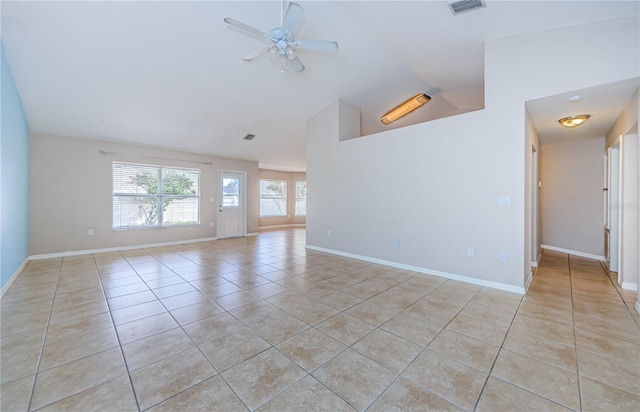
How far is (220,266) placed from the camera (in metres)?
4.31

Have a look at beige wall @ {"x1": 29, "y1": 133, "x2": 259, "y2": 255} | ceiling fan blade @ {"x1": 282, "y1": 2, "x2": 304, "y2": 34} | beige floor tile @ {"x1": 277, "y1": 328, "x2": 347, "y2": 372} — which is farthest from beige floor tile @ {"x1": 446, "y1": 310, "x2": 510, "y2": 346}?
beige wall @ {"x1": 29, "y1": 133, "x2": 259, "y2": 255}

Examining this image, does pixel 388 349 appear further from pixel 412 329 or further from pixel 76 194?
pixel 76 194

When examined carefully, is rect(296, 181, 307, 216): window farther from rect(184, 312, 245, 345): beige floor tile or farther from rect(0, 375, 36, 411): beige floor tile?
rect(0, 375, 36, 411): beige floor tile

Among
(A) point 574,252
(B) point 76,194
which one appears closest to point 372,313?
(A) point 574,252

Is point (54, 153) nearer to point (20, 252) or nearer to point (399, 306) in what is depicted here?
point (20, 252)

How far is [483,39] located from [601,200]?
4.08 meters

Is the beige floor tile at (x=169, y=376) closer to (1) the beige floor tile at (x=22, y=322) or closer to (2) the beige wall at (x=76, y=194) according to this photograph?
(1) the beige floor tile at (x=22, y=322)

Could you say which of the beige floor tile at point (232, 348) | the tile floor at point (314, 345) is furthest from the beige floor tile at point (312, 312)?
the beige floor tile at point (232, 348)

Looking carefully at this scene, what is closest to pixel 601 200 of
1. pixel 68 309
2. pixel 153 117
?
pixel 68 309

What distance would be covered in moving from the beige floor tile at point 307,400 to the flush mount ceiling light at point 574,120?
15.7 feet

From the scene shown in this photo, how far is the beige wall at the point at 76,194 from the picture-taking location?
4742mm

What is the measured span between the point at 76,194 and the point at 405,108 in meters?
7.08

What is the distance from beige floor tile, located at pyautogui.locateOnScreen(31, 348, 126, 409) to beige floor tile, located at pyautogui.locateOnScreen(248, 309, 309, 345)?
0.95 m

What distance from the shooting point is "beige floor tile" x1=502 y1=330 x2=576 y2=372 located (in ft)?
5.79
